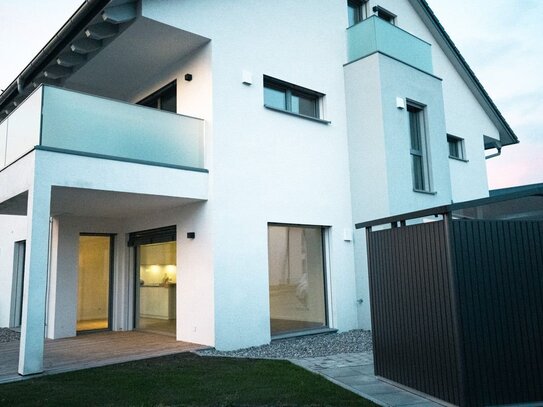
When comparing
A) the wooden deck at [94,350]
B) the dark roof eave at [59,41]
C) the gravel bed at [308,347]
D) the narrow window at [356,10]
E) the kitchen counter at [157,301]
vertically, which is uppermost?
the narrow window at [356,10]

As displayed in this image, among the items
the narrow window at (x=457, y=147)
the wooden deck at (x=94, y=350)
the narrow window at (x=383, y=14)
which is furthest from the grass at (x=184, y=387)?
the narrow window at (x=457, y=147)

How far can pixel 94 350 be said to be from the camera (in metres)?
8.02

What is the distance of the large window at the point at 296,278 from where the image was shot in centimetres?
920

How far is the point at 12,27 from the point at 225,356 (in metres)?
14.1

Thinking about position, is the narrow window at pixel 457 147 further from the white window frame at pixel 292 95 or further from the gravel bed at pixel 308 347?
the gravel bed at pixel 308 347

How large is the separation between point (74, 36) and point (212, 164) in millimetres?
3588

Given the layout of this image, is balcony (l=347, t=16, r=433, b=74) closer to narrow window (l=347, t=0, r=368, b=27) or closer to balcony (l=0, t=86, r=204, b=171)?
narrow window (l=347, t=0, r=368, b=27)

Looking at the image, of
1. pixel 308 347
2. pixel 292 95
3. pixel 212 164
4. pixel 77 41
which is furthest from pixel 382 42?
pixel 308 347

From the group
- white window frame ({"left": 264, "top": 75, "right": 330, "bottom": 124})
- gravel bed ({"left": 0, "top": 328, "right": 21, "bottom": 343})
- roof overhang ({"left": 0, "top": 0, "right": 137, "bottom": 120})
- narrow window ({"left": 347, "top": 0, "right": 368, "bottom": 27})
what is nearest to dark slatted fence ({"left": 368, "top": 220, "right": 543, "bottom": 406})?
white window frame ({"left": 264, "top": 75, "right": 330, "bottom": 124})

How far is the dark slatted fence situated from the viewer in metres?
4.51

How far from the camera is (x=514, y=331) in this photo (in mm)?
4668

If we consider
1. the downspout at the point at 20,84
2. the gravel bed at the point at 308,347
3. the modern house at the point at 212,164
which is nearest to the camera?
the modern house at the point at 212,164

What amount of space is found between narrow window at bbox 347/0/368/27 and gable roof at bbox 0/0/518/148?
90.7 inches

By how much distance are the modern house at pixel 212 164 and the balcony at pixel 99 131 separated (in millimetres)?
28
